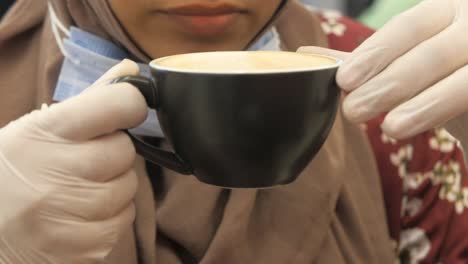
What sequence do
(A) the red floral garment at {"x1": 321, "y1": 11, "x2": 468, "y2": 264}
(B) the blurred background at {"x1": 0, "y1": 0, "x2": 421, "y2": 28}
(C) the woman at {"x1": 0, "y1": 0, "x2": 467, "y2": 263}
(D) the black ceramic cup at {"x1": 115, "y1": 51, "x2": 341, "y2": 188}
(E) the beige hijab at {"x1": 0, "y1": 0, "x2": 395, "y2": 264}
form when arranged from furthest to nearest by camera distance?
1. (B) the blurred background at {"x1": 0, "y1": 0, "x2": 421, "y2": 28}
2. (A) the red floral garment at {"x1": 321, "y1": 11, "x2": 468, "y2": 264}
3. (E) the beige hijab at {"x1": 0, "y1": 0, "x2": 395, "y2": 264}
4. (C) the woman at {"x1": 0, "y1": 0, "x2": 467, "y2": 263}
5. (D) the black ceramic cup at {"x1": 115, "y1": 51, "x2": 341, "y2": 188}

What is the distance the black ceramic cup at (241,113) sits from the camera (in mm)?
448

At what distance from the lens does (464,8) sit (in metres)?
0.55

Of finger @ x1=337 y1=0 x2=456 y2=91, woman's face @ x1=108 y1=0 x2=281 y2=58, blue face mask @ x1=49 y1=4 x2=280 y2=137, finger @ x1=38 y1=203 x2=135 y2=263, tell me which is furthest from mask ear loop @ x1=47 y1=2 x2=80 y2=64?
finger @ x1=337 y1=0 x2=456 y2=91

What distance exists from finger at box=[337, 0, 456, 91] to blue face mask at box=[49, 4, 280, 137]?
0.24 meters

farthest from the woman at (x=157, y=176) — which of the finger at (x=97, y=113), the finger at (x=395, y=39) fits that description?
the finger at (x=395, y=39)

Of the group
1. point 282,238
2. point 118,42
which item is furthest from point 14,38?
point 282,238

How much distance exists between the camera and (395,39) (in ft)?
1.69

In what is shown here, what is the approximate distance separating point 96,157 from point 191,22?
0.15 metres

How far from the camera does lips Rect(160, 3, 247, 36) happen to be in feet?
1.94

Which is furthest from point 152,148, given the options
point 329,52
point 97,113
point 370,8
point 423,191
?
point 370,8

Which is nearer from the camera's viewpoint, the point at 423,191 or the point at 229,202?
the point at 229,202

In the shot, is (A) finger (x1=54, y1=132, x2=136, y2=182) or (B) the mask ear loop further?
(B) the mask ear loop

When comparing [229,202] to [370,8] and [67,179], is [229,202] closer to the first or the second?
[67,179]

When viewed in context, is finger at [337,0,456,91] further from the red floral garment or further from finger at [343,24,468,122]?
the red floral garment
